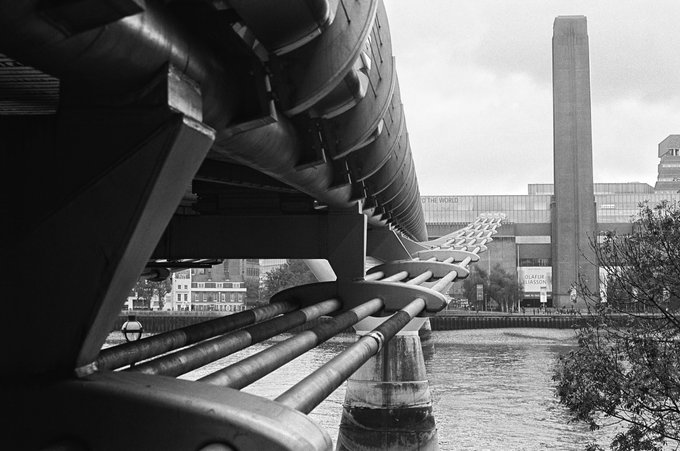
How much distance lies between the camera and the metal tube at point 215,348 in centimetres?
409

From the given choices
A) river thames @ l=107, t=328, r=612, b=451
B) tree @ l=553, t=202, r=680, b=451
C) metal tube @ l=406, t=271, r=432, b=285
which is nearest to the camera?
tree @ l=553, t=202, r=680, b=451

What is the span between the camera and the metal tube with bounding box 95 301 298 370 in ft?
13.9

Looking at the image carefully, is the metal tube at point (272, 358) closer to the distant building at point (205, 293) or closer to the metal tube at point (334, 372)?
the metal tube at point (334, 372)

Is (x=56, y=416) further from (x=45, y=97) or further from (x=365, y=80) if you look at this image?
(x=365, y=80)

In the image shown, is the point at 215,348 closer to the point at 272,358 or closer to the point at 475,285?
the point at 272,358

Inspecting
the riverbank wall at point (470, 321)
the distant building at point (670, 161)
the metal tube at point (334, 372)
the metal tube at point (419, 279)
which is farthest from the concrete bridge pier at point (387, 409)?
the distant building at point (670, 161)

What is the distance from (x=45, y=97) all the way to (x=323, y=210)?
5584 millimetres

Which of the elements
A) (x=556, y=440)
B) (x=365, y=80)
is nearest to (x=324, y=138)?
(x=365, y=80)

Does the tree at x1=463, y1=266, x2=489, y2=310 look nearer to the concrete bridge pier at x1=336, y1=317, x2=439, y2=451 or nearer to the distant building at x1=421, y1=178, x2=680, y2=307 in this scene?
the distant building at x1=421, y1=178, x2=680, y2=307

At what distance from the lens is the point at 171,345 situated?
5.23m

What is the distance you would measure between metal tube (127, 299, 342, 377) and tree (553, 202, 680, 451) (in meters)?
5.65

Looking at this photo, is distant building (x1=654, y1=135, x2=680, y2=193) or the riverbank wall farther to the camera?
distant building (x1=654, y1=135, x2=680, y2=193)

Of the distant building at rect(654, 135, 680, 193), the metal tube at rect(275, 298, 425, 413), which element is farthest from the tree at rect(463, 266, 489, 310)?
the metal tube at rect(275, 298, 425, 413)

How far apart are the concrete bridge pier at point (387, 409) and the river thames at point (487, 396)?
6.50ft
